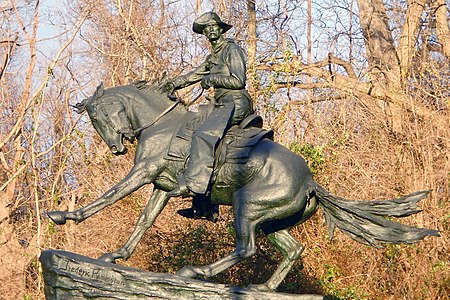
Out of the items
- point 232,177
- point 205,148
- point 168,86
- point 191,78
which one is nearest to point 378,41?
point 191,78

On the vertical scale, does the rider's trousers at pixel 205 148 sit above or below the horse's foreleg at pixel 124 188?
above

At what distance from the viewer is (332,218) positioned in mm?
6863

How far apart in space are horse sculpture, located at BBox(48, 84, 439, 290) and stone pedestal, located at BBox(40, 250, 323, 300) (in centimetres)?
18

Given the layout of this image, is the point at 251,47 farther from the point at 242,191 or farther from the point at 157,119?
the point at 242,191

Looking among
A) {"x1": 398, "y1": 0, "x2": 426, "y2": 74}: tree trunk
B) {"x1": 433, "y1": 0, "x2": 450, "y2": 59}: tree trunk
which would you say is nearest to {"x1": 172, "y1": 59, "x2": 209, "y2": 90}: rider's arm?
{"x1": 398, "y1": 0, "x2": 426, "y2": 74}: tree trunk

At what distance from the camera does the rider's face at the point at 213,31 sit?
7031 millimetres

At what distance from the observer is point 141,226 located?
689 cm

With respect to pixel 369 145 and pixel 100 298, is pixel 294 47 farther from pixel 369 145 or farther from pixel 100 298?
pixel 100 298

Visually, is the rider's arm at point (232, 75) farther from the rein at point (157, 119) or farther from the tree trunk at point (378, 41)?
the tree trunk at point (378, 41)

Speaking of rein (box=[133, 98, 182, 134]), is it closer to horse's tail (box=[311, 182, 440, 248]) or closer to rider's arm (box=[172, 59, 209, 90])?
rider's arm (box=[172, 59, 209, 90])

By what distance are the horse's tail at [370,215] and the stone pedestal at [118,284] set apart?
0.79 metres

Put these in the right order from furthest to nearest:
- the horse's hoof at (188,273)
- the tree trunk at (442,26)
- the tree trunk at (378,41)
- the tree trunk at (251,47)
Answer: the tree trunk at (378,41) → the tree trunk at (442,26) → the tree trunk at (251,47) → the horse's hoof at (188,273)

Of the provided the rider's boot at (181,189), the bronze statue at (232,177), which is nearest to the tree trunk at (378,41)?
the bronze statue at (232,177)

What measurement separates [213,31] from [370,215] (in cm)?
215
